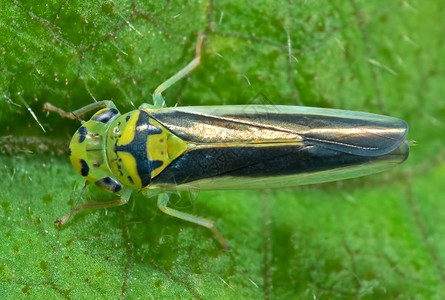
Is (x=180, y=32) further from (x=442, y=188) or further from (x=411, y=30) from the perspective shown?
(x=442, y=188)

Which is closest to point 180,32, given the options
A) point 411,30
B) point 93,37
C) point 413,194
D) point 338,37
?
point 93,37

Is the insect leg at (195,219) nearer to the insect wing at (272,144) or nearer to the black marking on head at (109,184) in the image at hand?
the insect wing at (272,144)

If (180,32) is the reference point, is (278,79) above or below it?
below

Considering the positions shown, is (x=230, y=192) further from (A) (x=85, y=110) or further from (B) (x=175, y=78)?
(A) (x=85, y=110)

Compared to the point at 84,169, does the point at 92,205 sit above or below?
below

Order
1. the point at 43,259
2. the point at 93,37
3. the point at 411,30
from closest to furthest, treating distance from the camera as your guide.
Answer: the point at 43,259
the point at 93,37
the point at 411,30

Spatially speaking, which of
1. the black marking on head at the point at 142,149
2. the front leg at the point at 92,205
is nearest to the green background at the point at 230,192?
the front leg at the point at 92,205

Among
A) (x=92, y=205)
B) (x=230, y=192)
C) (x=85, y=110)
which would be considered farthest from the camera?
(x=230, y=192)

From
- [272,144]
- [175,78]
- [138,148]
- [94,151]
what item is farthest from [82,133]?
[272,144]
